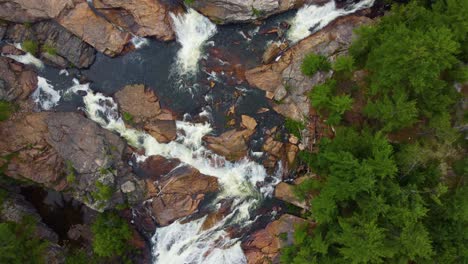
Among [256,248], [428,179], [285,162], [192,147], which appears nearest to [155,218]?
[192,147]

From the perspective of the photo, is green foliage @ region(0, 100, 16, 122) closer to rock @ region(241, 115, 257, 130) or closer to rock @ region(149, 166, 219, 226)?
rock @ region(149, 166, 219, 226)

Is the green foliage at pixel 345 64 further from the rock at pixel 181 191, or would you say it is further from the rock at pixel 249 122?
the rock at pixel 181 191

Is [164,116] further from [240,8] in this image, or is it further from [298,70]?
[298,70]

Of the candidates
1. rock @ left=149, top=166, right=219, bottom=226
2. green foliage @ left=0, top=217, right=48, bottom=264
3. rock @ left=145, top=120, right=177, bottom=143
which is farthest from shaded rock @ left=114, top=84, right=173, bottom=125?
green foliage @ left=0, top=217, right=48, bottom=264

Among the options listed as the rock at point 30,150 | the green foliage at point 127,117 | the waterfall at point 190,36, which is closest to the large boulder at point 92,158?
the rock at point 30,150

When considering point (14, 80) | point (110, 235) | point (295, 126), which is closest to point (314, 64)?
point (295, 126)

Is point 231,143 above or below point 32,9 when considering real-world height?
below
